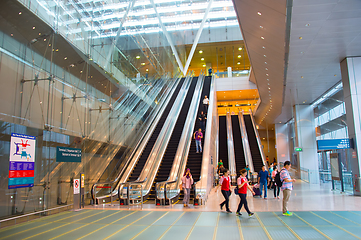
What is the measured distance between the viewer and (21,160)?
696 cm

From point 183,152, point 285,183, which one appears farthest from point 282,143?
point 285,183

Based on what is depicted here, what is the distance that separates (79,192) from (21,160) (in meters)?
2.58

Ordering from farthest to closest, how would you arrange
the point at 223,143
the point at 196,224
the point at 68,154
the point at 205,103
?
the point at 223,143
the point at 205,103
the point at 68,154
the point at 196,224

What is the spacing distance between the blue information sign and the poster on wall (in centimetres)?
109

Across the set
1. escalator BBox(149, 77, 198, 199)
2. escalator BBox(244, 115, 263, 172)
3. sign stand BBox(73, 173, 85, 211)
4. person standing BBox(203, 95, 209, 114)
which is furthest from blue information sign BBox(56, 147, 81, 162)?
escalator BBox(244, 115, 263, 172)

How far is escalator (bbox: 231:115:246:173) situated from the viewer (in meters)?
18.3

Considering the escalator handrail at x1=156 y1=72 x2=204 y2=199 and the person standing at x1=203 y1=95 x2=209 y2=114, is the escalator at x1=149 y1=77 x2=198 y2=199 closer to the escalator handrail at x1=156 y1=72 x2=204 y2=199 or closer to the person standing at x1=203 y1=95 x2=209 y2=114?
the escalator handrail at x1=156 y1=72 x2=204 y2=199

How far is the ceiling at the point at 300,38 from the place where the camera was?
8258mm

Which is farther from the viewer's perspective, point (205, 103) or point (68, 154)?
point (205, 103)

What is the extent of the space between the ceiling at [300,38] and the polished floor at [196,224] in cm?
604

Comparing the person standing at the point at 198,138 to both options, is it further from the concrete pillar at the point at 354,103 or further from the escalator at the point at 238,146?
the concrete pillar at the point at 354,103

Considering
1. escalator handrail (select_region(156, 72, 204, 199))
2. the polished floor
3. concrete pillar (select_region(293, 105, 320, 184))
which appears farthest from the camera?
concrete pillar (select_region(293, 105, 320, 184))

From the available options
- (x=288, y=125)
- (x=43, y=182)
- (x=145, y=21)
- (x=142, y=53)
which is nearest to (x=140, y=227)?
(x=43, y=182)

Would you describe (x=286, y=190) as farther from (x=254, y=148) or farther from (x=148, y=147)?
(x=254, y=148)
